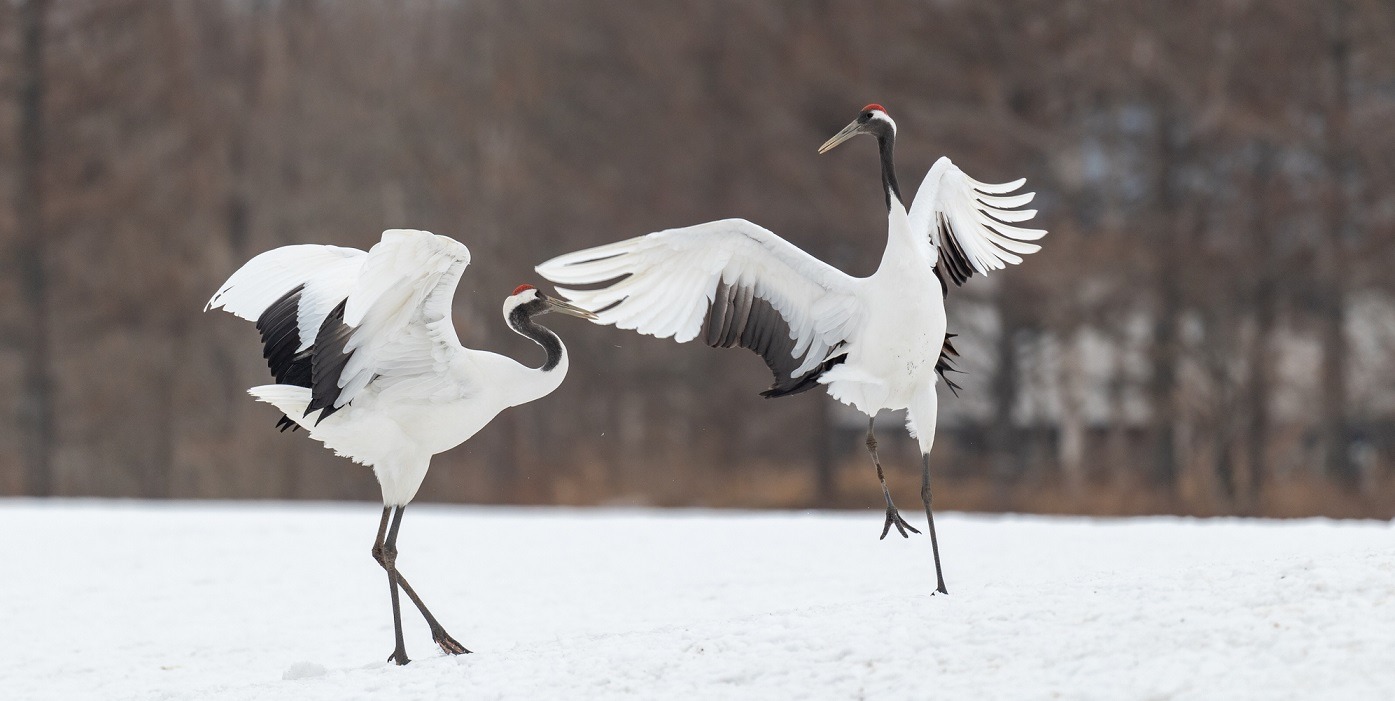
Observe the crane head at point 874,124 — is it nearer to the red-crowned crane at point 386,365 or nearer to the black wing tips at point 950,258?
the black wing tips at point 950,258

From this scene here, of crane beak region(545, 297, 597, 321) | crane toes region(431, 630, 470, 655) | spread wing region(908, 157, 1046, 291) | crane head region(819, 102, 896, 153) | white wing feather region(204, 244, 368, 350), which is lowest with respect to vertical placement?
crane toes region(431, 630, 470, 655)

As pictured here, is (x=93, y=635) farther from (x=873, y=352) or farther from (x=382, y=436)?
(x=873, y=352)

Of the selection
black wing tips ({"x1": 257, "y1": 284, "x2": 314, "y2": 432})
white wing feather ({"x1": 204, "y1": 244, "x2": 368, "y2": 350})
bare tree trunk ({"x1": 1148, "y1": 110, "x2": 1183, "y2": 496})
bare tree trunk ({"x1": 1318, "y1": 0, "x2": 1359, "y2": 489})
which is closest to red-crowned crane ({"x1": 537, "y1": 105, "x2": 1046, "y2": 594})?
white wing feather ({"x1": 204, "y1": 244, "x2": 368, "y2": 350})

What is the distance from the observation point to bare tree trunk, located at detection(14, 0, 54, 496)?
66.5 ft

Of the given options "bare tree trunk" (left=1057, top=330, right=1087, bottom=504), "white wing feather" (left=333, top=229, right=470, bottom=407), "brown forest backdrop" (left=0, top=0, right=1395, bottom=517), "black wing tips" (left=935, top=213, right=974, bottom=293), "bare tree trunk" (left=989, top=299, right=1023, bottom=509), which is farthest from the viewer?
"bare tree trunk" (left=989, top=299, right=1023, bottom=509)

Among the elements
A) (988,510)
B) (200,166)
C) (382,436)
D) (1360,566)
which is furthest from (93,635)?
(200,166)

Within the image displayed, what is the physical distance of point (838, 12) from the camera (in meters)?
20.2

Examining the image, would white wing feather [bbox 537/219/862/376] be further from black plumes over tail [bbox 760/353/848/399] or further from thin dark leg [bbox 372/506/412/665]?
thin dark leg [bbox 372/506/412/665]

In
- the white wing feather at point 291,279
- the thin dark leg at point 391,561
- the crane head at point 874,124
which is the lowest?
the thin dark leg at point 391,561

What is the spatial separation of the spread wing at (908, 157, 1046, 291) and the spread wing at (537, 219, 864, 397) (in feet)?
2.45

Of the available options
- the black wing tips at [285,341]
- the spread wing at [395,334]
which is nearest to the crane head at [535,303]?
the spread wing at [395,334]

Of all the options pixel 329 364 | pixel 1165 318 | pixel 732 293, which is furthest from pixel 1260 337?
pixel 329 364

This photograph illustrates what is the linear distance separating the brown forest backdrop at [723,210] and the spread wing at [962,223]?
34.2 feet

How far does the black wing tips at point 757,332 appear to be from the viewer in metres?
6.38
